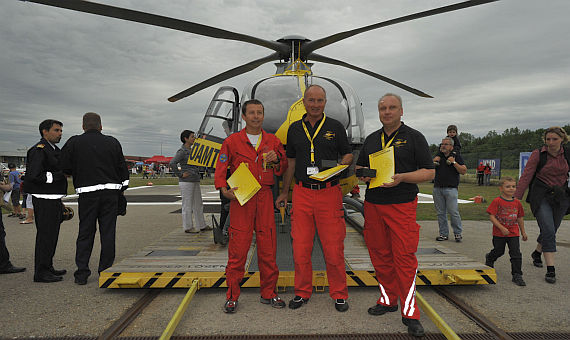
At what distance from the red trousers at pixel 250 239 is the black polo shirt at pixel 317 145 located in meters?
0.38

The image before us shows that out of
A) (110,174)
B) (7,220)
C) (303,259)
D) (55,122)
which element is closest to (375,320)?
(303,259)

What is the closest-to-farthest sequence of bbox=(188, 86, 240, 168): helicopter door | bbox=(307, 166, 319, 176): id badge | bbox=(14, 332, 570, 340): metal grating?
bbox=(14, 332, 570, 340): metal grating
bbox=(307, 166, 319, 176): id badge
bbox=(188, 86, 240, 168): helicopter door

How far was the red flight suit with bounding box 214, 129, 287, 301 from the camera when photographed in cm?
292

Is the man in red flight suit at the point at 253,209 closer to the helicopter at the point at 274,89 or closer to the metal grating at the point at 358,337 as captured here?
the metal grating at the point at 358,337

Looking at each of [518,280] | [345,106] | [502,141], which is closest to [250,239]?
[345,106]

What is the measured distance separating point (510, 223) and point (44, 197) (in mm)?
5158

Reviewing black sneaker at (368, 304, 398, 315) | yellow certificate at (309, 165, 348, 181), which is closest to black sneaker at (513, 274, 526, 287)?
black sneaker at (368, 304, 398, 315)

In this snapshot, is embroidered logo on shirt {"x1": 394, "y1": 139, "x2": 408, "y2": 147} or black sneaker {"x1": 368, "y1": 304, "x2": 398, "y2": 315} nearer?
embroidered logo on shirt {"x1": 394, "y1": 139, "x2": 408, "y2": 147}

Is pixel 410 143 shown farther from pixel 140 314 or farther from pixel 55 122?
pixel 55 122

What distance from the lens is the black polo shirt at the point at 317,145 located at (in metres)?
2.92

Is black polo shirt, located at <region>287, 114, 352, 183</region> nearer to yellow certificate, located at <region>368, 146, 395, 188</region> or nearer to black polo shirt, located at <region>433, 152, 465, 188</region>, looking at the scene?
yellow certificate, located at <region>368, 146, 395, 188</region>

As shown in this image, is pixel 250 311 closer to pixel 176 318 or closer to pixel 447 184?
pixel 176 318

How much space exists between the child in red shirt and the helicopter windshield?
169 centimetres

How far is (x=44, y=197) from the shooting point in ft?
12.1
